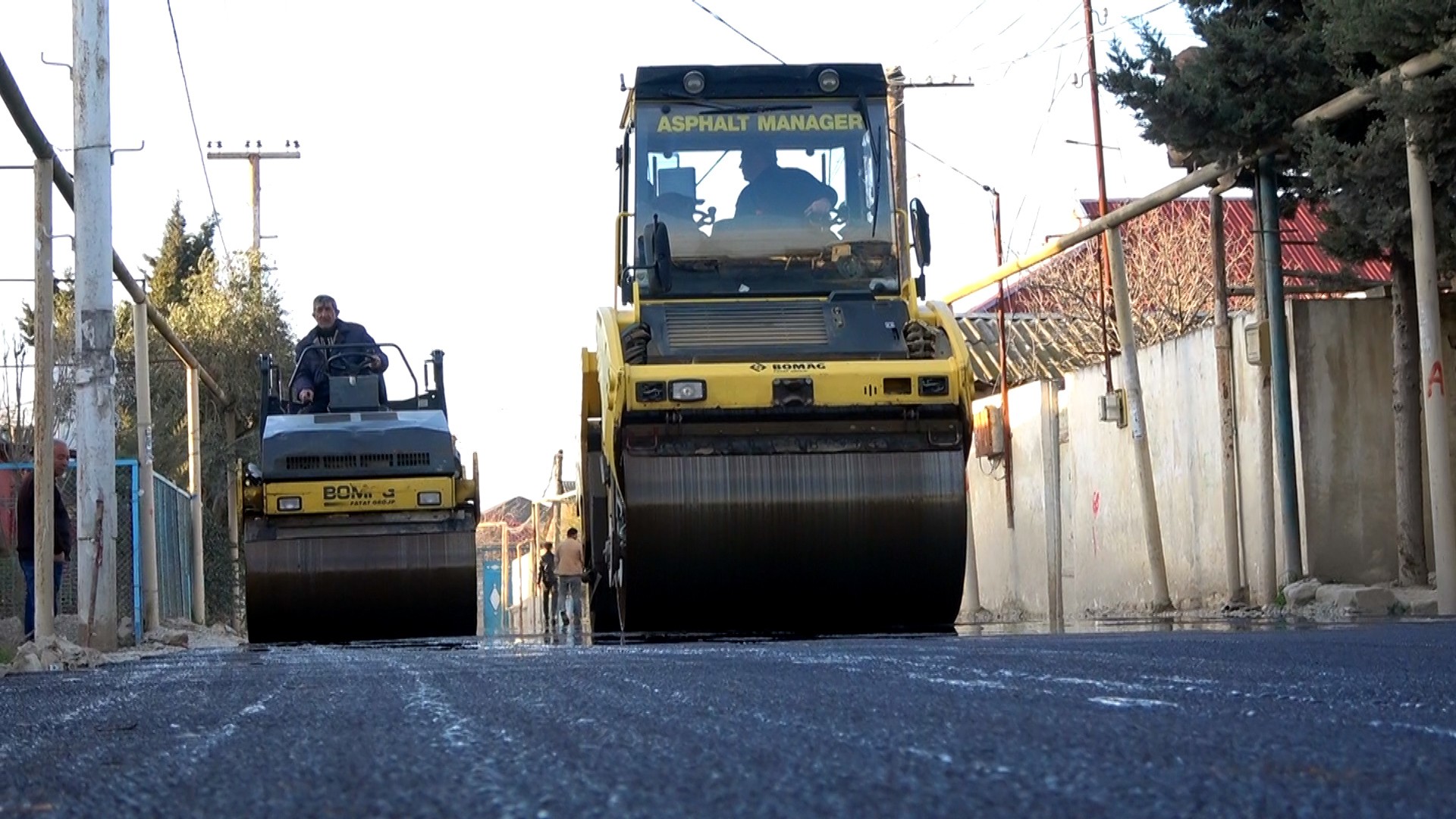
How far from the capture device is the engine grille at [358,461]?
47.0ft

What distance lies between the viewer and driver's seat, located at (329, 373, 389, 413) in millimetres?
14969

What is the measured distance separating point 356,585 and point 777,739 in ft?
36.4

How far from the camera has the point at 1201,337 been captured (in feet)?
60.7

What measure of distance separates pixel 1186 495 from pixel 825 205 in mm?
7851

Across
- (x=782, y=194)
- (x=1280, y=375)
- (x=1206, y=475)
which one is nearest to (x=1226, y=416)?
(x=1206, y=475)

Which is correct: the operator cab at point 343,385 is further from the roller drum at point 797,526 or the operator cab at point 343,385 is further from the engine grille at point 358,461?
the roller drum at point 797,526

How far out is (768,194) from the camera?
12516 millimetres

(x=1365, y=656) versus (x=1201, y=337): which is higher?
(x=1201, y=337)

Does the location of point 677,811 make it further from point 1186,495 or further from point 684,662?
point 1186,495

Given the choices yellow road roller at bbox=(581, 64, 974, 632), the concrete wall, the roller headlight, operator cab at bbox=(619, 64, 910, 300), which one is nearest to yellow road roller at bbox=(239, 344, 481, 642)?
yellow road roller at bbox=(581, 64, 974, 632)

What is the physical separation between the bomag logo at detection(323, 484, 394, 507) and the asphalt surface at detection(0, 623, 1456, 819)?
7.68 metres

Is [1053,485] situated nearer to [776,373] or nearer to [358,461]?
[358,461]

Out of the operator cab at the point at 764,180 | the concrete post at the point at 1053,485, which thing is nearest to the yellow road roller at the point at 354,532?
the operator cab at the point at 764,180

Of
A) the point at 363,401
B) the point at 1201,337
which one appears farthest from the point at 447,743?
the point at 1201,337
